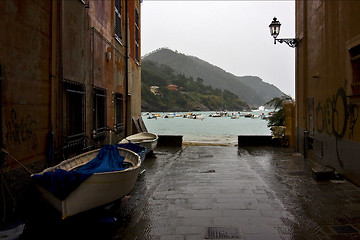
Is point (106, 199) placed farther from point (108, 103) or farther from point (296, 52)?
point (296, 52)

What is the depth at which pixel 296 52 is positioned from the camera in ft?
43.1

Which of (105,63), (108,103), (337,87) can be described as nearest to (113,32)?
(105,63)

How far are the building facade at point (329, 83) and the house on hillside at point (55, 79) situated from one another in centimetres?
696

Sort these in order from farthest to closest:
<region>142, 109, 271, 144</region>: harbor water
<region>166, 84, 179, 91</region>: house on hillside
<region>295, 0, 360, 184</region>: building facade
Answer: <region>166, 84, 179, 91</region>: house on hillside
<region>142, 109, 271, 144</region>: harbor water
<region>295, 0, 360, 184</region>: building facade

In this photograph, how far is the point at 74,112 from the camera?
746 cm

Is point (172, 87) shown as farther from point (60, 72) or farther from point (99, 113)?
point (60, 72)

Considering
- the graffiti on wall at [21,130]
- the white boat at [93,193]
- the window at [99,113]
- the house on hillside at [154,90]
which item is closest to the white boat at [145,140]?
the window at [99,113]

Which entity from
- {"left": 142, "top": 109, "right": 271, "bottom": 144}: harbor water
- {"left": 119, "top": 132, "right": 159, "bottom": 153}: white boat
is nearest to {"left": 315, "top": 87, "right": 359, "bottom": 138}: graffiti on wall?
{"left": 119, "top": 132, "right": 159, "bottom": 153}: white boat

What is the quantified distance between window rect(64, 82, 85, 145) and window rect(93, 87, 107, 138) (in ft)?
3.75

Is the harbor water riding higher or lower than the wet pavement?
lower

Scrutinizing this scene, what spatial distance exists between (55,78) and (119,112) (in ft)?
20.9

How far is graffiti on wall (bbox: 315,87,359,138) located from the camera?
24.8ft

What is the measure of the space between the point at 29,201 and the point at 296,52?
39.3 ft

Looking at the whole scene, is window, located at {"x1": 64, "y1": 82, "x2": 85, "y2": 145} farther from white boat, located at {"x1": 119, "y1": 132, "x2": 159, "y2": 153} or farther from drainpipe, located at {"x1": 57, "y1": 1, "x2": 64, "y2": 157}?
white boat, located at {"x1": 119, "y1": 132, "x2": 159, "y2": 153}
